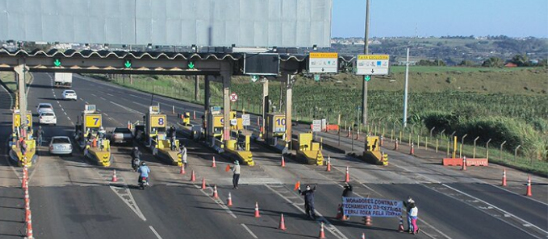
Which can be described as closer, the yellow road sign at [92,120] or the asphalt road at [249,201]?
the asphalt road at [249,201]

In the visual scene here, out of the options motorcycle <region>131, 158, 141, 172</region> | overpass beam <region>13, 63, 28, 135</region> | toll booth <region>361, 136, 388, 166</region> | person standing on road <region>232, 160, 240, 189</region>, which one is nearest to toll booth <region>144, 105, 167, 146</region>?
overpass beam <region>13, 63, 28, 135</region>

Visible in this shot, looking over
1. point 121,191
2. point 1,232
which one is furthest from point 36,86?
point 1,232

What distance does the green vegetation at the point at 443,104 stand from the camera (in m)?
51.8

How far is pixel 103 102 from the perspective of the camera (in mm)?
82562

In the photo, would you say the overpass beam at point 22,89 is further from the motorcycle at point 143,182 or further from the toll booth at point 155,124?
the motorcycle at point 143,182

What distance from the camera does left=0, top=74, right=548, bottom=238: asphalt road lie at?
24.4m

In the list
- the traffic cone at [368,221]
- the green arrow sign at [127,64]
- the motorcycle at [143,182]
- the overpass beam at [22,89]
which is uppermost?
the green arrow sign at [127,64]

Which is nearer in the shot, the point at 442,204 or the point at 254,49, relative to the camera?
the point at 442,204

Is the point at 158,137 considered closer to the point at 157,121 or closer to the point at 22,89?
the point at 157,121

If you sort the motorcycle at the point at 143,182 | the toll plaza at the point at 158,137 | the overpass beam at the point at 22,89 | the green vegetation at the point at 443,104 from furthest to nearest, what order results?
the green vegetation at the point at 443,104 → the overpass beam at the point at 22,89 → the toll plaza at the point at 158,137 → the motorcycle at the point at 143,182

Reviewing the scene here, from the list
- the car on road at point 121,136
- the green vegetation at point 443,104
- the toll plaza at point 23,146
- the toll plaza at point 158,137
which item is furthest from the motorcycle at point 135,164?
the green vegetation at point 443,104

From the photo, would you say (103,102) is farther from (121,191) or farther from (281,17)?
(121,191)

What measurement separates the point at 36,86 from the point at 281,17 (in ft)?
210

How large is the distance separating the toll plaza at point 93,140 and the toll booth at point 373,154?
14.4 m
